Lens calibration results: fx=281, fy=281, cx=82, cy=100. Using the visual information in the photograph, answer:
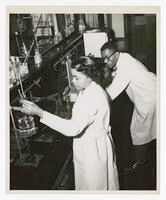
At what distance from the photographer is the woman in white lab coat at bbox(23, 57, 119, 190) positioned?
156 cm

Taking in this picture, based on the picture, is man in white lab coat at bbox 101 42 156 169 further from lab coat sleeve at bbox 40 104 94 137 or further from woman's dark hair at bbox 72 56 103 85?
lab coat sleeve at bbox 40 104 94 137

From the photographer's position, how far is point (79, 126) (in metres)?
1.56

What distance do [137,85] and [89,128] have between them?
2.55 feet

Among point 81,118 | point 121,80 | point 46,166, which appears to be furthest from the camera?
point 121,80

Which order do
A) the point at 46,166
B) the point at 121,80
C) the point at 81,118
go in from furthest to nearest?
1. the point at 121,80
2. the point at 46,166
3. the point at 81,118

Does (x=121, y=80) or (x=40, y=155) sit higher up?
(x=121, y=80)

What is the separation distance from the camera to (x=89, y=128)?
65.1 inches

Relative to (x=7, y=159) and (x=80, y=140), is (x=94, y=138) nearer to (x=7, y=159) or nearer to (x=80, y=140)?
(x=80, y=140)

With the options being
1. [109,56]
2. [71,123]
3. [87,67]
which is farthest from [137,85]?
[71,123]

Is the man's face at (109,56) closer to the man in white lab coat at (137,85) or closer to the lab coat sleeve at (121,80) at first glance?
the man in white lab coat at (137,85)

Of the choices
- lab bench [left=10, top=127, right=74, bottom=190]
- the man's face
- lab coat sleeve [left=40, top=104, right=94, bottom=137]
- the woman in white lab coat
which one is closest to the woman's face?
the woman in white lab coat

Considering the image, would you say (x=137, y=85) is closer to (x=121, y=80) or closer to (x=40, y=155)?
(x=121, y=80)
